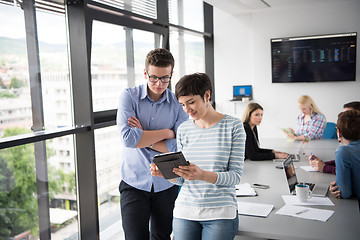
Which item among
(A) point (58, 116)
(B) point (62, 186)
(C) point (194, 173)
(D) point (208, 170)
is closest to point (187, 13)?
(A) point (58, 116)

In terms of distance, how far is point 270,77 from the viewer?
→ 271 inches

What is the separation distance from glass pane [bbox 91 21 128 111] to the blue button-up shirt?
115 cm

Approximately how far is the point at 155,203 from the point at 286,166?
1071mm

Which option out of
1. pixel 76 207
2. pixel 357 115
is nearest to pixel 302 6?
pixel 357 115

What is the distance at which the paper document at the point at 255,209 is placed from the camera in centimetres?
241

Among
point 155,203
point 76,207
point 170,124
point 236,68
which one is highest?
point 236,68

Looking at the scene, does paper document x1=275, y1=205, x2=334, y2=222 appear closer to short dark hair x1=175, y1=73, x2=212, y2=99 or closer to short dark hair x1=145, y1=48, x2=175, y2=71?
short dark hair x1=175, y1=73, x2=212, y2=99

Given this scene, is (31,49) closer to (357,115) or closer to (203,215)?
(203,215)

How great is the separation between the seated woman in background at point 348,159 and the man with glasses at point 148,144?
1.21 m

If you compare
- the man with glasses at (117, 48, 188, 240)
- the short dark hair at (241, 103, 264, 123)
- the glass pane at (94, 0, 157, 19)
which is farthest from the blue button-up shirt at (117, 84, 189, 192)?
the short dark hair at (241, 103, 264, 123)

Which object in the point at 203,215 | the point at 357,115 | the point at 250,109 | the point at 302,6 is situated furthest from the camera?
the point at 302,6

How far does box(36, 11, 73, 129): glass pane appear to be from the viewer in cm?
295

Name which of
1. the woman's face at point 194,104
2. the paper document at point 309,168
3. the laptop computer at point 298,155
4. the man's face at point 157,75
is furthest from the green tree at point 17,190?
the laptop computer at point 298,155

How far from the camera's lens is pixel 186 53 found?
6.28 meters
